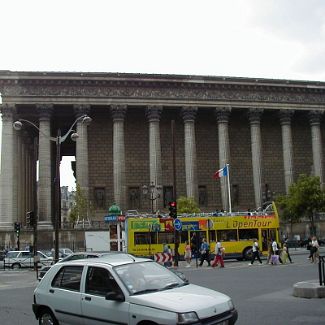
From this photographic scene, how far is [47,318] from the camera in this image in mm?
9523

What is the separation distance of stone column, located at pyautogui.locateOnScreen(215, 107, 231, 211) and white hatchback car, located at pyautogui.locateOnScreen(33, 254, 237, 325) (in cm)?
5024

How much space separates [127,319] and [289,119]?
57.9 metres

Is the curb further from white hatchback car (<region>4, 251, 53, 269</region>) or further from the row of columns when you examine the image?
the row of columns

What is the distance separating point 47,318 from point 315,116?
59.2 m

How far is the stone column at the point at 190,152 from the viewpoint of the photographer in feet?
191

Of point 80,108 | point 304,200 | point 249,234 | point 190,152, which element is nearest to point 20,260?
point 249,234

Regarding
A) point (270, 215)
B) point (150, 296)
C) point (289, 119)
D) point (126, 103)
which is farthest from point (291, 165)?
point (150, 296)

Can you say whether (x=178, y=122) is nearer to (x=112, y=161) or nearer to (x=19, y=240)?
(x=112, y=161)

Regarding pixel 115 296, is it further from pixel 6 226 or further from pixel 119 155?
pixel 119 155

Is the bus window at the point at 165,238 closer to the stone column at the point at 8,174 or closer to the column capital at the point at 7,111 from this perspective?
the stone column at the point at 8,174

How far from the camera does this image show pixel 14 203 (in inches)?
2189

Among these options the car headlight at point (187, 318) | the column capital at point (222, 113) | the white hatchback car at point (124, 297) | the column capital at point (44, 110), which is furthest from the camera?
the column capital at point (222, 113)

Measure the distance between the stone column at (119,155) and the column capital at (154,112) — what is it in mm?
2854

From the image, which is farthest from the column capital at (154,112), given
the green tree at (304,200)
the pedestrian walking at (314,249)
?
the pedestrian walking at (314,249)
